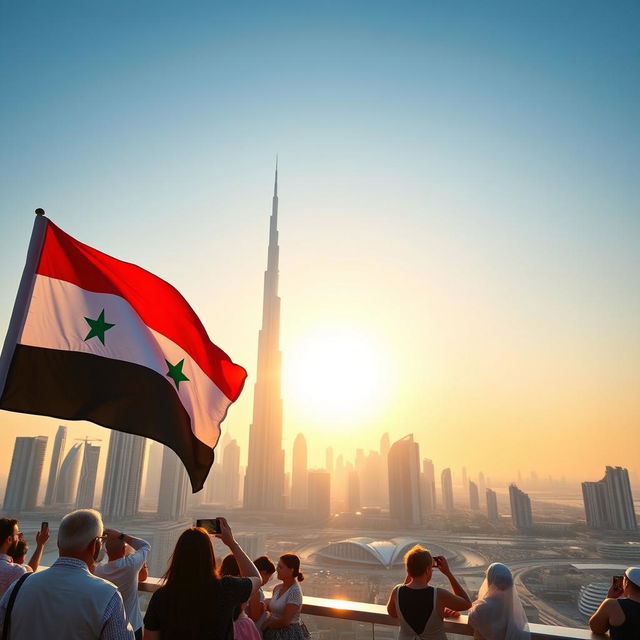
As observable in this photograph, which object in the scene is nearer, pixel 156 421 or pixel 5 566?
pixel 5 566

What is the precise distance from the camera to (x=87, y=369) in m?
4.79

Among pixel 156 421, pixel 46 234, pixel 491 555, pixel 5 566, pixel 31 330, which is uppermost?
pixel 46 234

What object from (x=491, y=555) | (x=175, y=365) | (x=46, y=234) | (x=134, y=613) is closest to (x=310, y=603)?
(x=134, y=613)

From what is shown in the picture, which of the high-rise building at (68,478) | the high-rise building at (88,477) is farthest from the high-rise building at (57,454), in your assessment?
the high-rise building at (88,477)

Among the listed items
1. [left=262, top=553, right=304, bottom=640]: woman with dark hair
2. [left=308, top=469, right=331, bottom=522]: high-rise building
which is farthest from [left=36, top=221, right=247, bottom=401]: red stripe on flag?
[left=308, top=469, right=331, bottom=522]: high-rise building

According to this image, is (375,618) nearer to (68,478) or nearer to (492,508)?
(492,508)

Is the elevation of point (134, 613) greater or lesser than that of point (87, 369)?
lesser

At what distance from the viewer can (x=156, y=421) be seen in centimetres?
507

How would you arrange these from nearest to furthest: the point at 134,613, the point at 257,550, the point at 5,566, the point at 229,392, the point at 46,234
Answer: the point at 5,566, the point at 134,613, the point at 46,234, the point at 229,392, the point at 257,550

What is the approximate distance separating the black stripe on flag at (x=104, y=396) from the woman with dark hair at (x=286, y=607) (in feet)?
4.63

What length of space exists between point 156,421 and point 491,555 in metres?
104

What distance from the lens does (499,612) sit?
385 cm

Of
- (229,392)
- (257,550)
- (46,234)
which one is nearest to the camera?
(46,234)

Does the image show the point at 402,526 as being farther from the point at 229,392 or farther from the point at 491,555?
the point at 229,392
